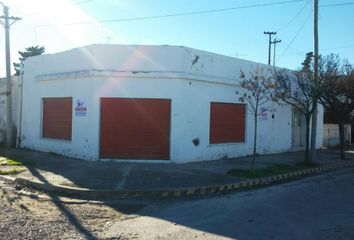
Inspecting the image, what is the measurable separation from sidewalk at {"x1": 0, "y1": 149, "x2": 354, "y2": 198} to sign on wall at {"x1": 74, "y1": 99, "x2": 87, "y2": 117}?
5.85 feet

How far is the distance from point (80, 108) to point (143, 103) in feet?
8.52

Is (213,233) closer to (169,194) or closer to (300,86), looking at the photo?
(169,194)

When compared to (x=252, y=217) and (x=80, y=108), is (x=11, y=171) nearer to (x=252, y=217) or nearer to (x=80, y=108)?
(x=80, y=108)

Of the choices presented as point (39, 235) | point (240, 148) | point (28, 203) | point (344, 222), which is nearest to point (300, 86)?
point (240, 148)

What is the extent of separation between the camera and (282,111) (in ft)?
78.1

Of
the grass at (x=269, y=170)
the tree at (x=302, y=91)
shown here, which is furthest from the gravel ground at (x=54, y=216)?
the tree at (x=302, y=91)

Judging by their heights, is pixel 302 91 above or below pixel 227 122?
above

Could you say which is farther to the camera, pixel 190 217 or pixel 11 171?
pixel 11 171

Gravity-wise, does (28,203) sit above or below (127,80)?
below

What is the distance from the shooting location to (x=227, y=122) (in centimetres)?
1992

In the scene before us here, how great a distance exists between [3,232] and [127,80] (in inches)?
401

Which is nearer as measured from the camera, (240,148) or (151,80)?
(151,80)

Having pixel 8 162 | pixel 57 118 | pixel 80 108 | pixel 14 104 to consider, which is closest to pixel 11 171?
pixel 8 162

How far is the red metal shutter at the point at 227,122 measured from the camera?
19094 mm
